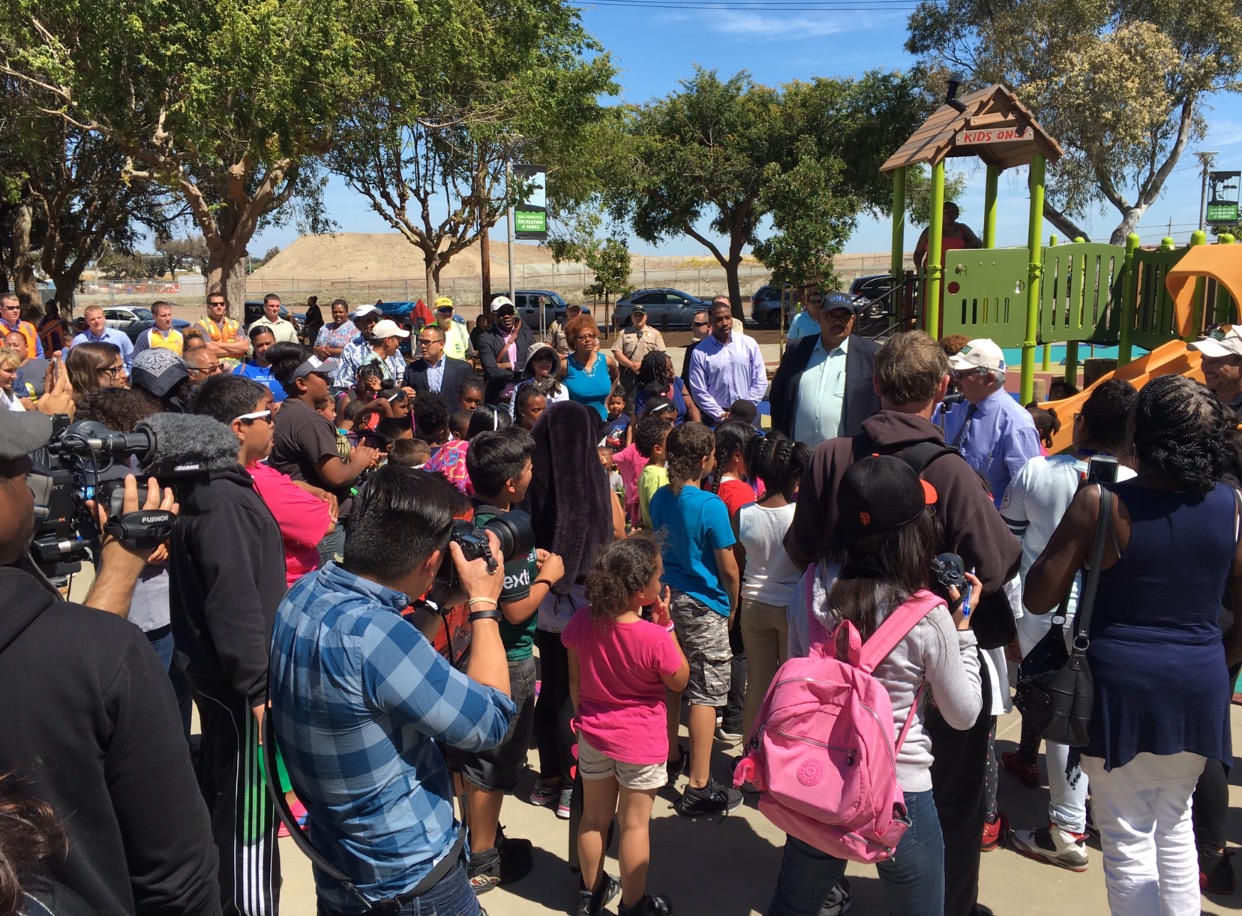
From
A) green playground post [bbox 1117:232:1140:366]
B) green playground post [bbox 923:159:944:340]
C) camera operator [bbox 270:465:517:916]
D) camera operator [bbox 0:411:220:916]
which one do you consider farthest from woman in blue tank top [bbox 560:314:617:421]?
camera operator [bbox 0:411:220:916]

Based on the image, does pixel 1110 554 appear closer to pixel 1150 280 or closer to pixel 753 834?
pixel 753 834

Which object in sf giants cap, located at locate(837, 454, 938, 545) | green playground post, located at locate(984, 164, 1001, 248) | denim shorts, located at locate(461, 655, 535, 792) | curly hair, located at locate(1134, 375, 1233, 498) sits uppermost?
green playground post, located at locate(984, 164, 1001, 248)

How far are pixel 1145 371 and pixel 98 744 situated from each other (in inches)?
292

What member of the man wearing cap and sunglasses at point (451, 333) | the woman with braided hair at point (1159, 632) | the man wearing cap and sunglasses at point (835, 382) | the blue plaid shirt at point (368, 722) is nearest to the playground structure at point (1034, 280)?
the man wearing cap and sunglasses at point (835, 382)

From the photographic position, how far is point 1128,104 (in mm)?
25172

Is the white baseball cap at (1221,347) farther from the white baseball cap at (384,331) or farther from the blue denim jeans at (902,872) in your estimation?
the white baseball cap at (384,331)

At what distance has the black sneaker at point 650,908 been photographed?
3219mm

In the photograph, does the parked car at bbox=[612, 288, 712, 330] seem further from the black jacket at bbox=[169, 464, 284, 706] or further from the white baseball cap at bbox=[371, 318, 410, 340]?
the black jacket at bbox=[169, 464, 284, 706]

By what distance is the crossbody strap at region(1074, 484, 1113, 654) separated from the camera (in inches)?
103

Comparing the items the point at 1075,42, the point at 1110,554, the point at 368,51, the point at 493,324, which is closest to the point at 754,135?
the point at 1075,42

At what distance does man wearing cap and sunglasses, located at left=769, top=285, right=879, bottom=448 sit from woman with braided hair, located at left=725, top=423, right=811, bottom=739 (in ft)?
3.87

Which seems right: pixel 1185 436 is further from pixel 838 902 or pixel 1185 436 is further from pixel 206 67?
pixel 206 67

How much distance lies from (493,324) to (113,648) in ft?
32.7

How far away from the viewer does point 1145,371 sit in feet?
23.4
